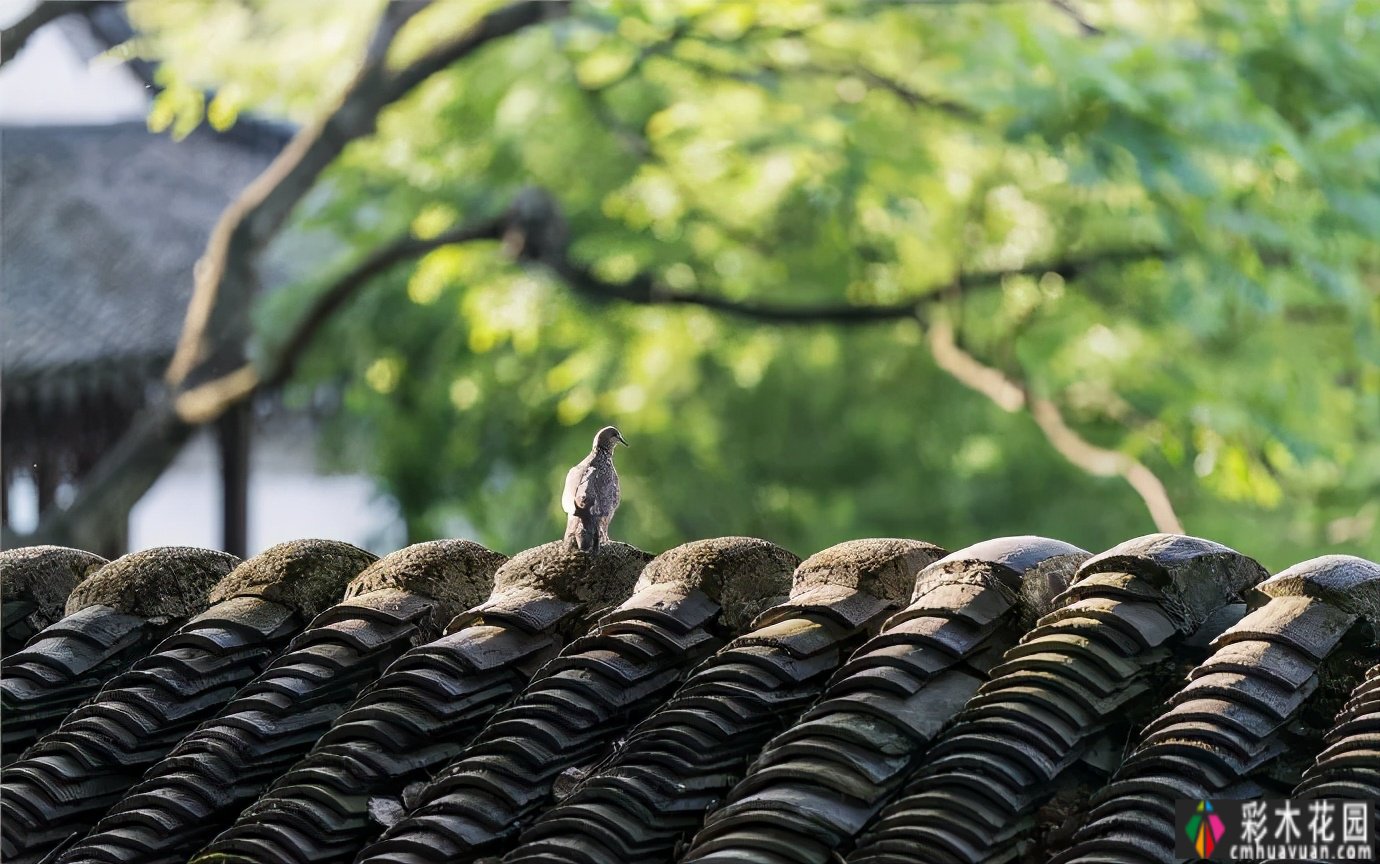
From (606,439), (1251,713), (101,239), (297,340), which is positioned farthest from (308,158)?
(1251,713)

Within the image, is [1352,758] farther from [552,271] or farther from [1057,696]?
[552,271]

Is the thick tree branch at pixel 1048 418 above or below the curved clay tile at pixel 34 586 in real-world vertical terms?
below

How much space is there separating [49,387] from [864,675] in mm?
8821

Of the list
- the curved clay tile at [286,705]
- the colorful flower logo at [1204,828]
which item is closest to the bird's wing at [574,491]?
the curved clay tile at [286,705]

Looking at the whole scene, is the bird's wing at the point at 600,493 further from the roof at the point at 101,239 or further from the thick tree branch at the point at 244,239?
the roof at the point at 101,239

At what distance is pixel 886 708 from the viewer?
2.11 meters

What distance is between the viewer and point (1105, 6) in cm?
948

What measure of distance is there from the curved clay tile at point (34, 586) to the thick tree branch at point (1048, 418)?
21.3ft

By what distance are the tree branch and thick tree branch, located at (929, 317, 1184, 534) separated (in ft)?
20.1

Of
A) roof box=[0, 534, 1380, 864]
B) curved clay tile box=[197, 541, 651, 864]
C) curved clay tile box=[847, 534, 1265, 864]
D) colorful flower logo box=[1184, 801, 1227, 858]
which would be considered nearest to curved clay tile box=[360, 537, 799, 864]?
roof box=[0, 534, 1380, 864]

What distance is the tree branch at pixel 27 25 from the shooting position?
5414 mm

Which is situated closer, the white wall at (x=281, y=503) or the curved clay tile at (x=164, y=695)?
the curved clay tile at (x=164, y=695)

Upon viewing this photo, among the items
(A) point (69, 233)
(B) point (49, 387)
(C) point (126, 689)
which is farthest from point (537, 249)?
(C) point (126, 689)

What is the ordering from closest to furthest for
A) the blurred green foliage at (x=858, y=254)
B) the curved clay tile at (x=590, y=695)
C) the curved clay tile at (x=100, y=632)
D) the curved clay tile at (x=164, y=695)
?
the curved clay tile at (x=590, y=695) → the curved clay tile at (x=164, y=695) → the curved clay tile at (x=100, y=632) → the blurred green foliage at (x=858, y=254)
